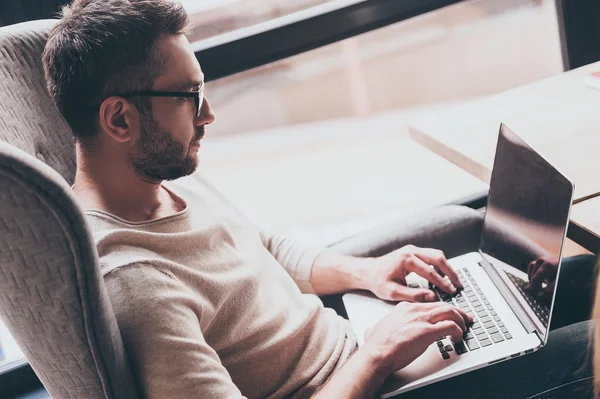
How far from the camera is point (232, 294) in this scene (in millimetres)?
1074

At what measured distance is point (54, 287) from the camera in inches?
28.7

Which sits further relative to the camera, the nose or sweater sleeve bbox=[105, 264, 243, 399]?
the nose

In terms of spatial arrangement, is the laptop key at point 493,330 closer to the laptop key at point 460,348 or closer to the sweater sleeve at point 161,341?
the laptop key at point 460,348

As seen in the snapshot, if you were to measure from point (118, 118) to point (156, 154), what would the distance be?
8 cm

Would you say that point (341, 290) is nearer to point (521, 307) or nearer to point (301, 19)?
point (521, 307)

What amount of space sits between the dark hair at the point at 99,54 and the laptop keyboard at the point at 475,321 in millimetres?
652

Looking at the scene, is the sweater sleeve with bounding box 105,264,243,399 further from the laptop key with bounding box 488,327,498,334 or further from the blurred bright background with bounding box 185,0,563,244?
the blurred bright background with bounding box 185,0,563,244

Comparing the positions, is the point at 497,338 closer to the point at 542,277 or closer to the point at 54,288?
the point at 542,277

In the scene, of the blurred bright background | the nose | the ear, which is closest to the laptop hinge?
the blurred bright background

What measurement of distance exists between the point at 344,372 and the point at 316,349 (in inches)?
5.2

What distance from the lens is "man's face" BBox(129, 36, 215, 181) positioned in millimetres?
1062

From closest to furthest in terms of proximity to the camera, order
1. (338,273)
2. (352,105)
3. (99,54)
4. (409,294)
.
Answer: (99,54) → (409,294) → (338,273) → (352,105)

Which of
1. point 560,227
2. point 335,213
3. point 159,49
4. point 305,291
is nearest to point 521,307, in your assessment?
point 560,227

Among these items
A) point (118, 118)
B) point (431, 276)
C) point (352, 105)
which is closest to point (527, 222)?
point (431, 276)
